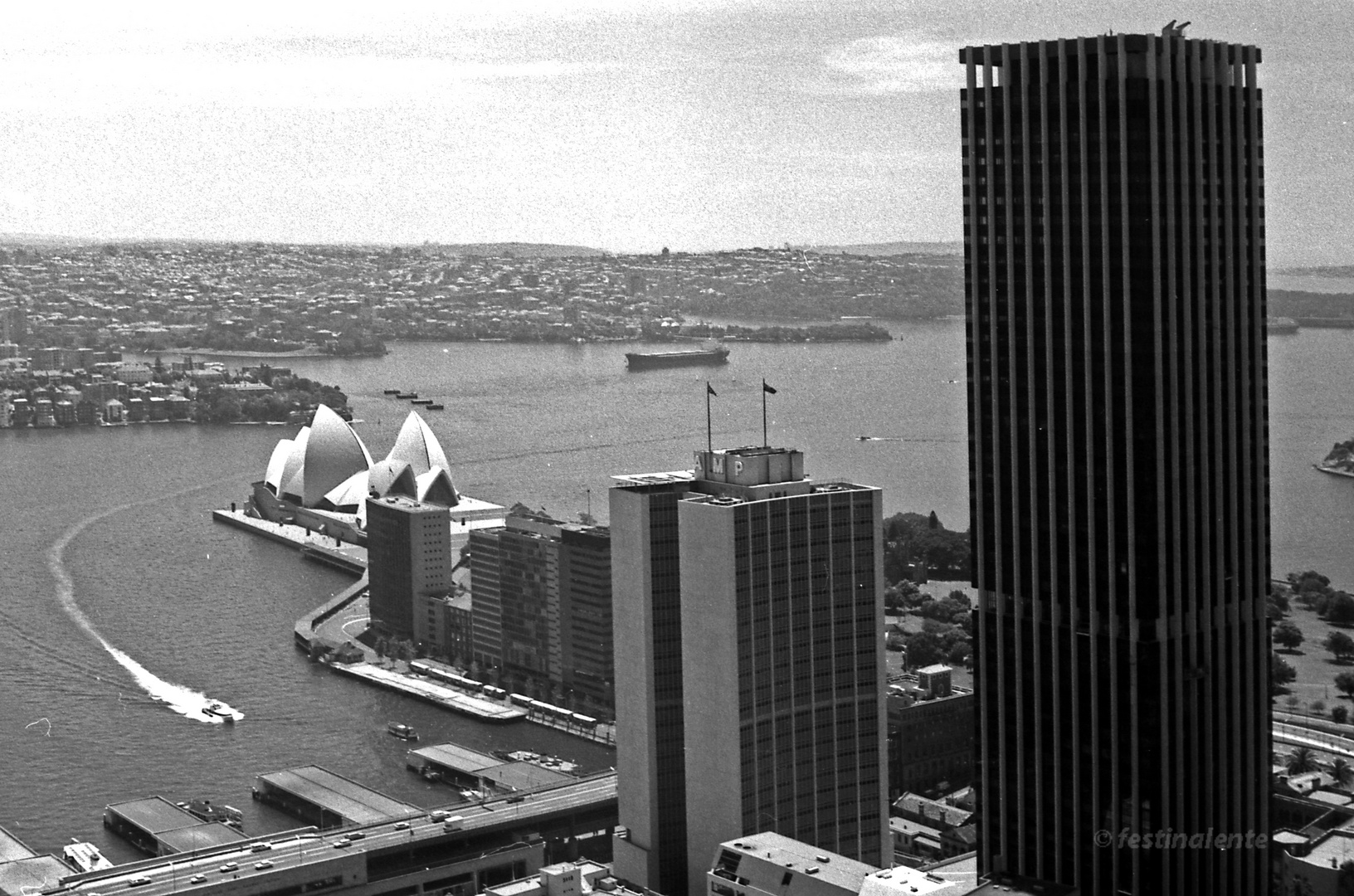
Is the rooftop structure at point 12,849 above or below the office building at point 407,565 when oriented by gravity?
below

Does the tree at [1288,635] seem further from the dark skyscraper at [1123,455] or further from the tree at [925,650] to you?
the dark skyscraper at [1123,455]

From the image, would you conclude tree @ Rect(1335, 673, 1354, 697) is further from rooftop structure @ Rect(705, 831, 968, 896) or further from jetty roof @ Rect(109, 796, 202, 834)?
jetty roof @ Rect(109, 796, 202, 834)

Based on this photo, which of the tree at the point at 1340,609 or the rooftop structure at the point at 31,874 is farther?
the tree at the point at 1340,609

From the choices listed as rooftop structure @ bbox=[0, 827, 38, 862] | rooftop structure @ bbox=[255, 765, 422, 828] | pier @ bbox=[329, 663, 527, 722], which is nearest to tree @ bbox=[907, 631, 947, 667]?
pier @ bbox=[329, 663, 527, 722]

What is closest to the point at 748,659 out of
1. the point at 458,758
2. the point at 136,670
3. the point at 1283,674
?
the point at 458,758

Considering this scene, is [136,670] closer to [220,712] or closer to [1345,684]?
[220,712]

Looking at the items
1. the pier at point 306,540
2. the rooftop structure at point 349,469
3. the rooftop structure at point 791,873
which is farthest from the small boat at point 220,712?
the rooftop structure at point 349,469
